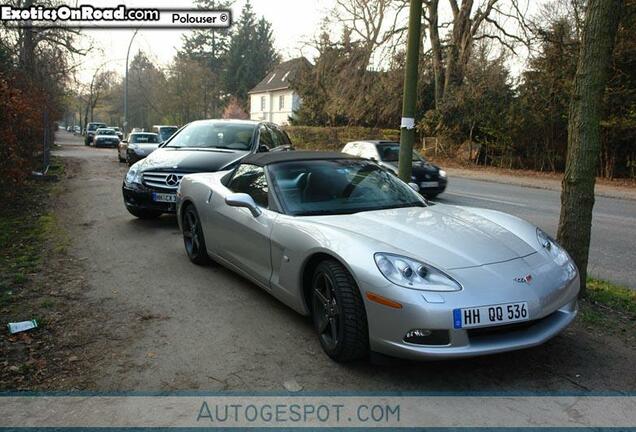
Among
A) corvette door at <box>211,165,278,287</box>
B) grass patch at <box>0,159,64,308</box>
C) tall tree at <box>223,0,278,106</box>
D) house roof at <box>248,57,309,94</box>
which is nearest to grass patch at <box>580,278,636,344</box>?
corvette door at <box>211,165,278,287</box>

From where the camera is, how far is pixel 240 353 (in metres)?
3.85

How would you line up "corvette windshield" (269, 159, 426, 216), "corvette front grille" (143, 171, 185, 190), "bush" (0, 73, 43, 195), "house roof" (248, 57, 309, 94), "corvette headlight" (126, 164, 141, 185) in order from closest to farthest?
"corvette windshield" (269, 159, 426, 216) < "corvette front grille" (143, 171, 185, 190) < "corvette headlight" (126, 164, 141, 185) < "bush" (0, 73, 43, 195) < "house roof" (248, 57, 309, 94)

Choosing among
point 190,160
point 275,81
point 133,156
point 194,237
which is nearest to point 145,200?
point 190,160

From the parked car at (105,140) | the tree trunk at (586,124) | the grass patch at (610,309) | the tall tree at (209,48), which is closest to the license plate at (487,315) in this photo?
the grass patch at (610,309)

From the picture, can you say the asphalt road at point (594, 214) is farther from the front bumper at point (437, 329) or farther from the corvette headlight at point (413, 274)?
the corvette headlight at point (413, 274)

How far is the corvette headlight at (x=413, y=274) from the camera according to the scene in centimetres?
327

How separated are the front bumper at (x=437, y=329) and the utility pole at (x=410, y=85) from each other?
14.0 ft

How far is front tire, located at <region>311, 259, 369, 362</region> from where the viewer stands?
11.3ft

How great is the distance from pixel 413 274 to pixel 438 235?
583 mm

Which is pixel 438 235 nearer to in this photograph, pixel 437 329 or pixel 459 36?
pixel 437 329

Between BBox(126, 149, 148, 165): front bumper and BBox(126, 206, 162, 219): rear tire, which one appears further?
BBox(126, 149, 148, 165): front bumper

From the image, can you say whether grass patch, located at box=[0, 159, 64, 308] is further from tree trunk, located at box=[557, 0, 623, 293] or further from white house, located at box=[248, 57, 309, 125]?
white house, located at box=[248, 57, 309, 125]

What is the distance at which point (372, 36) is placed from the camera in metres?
28.4

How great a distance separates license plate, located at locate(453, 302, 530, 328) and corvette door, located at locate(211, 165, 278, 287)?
5.86ft
